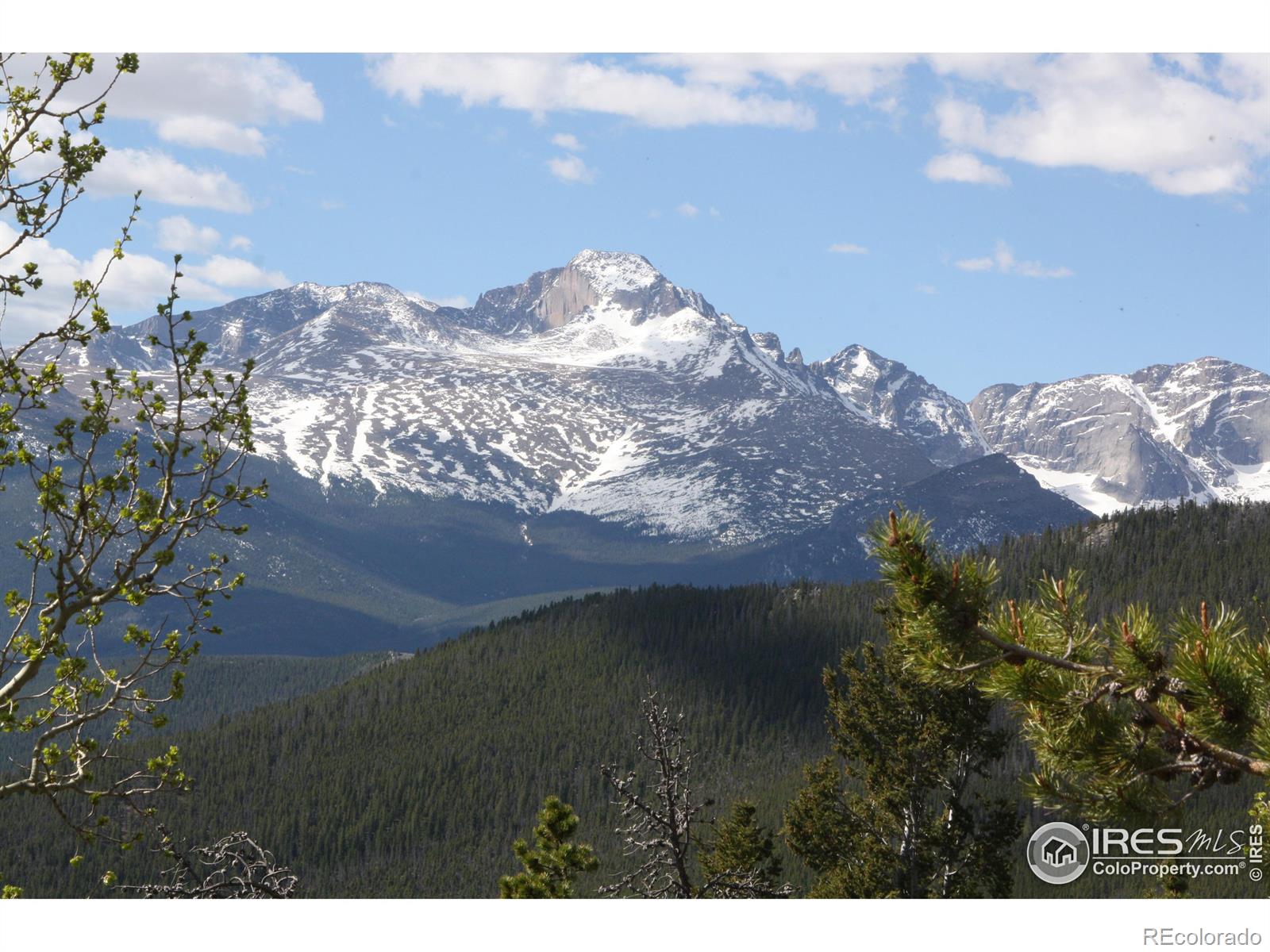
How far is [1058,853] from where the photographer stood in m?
25.0

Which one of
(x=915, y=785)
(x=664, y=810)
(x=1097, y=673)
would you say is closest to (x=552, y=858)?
(x=664, y=810)

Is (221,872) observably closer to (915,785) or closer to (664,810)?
(664,810)

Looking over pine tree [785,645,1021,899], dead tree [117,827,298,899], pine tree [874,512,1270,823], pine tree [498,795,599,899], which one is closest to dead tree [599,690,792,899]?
pine tree [498,795,599,899]

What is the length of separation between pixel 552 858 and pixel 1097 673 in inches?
543

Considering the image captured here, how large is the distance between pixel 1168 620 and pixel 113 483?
1204cm

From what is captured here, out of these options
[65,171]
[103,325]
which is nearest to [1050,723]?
[103,325]

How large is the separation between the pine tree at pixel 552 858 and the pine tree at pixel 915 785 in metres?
12.8

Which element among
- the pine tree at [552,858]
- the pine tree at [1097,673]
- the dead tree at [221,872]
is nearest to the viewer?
the pine tree at [1097,673]

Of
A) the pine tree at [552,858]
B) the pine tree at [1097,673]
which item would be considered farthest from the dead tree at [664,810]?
the pine tree at [1097,673]

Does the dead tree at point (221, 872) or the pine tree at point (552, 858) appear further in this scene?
the pine tree at point (552, 858)

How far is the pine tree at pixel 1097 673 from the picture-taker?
10750 mm

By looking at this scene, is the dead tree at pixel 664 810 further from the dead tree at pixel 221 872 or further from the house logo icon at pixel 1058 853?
the house logo icon at pixel 1058 853

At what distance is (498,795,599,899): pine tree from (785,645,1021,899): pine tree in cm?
1282

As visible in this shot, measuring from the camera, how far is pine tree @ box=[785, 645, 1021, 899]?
33.2m
